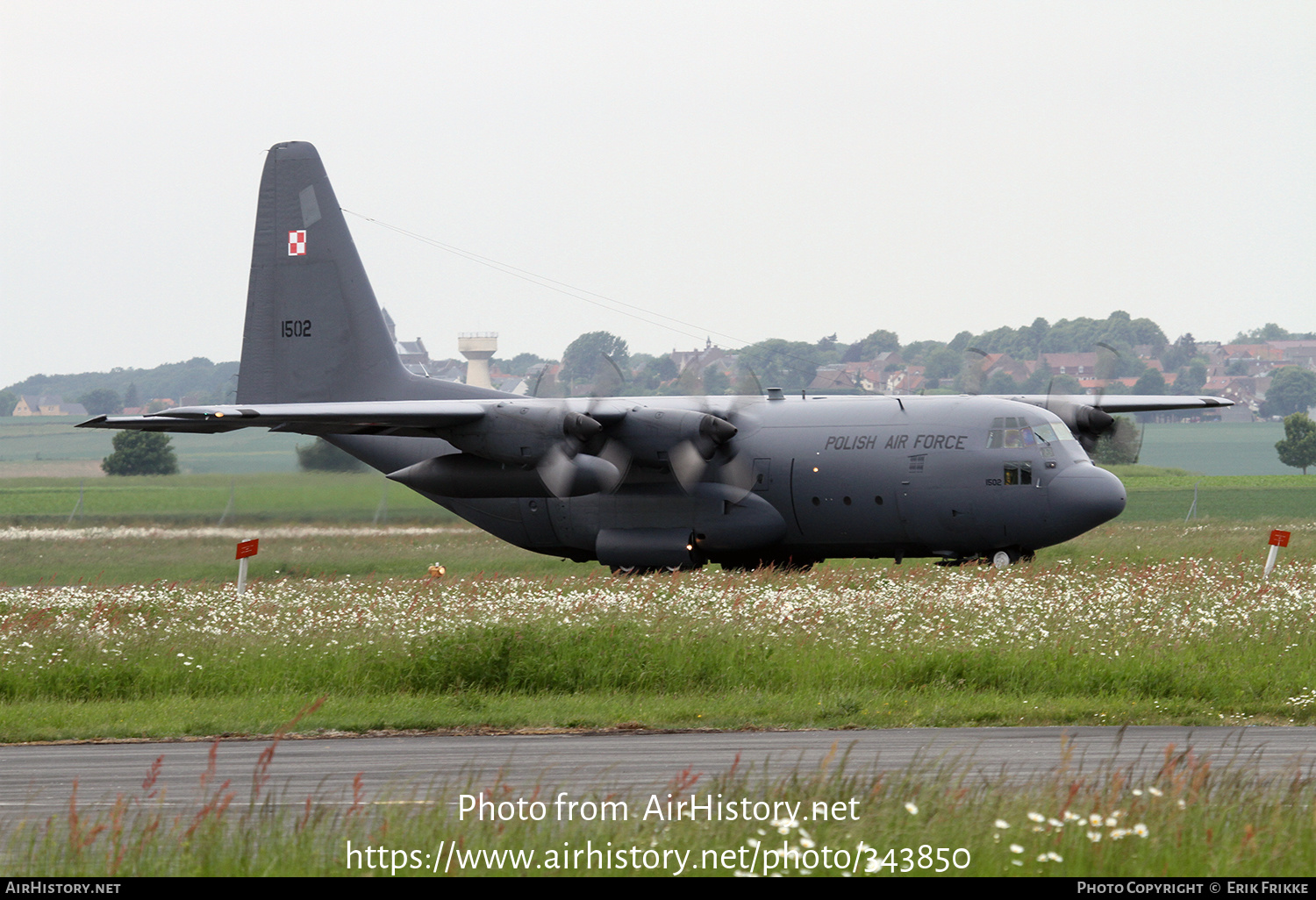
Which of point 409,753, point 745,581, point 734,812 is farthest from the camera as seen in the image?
point 745,581

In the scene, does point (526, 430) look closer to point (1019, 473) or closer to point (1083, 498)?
point (1019, 473)

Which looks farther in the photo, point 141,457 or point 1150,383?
point 1150,383

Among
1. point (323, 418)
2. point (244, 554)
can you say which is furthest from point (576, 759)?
point (323, 418)

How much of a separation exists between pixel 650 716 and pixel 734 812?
21.8 ft

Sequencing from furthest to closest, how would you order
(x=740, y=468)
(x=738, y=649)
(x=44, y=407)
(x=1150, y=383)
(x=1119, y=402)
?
1. (x=44, y=407)
2. (x=1150, y=383)
3. (x=1119, y=402)
4. (x=740, y=468)
5. (x=738, y=649)

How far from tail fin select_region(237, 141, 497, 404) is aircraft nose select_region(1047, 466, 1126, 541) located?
1551 cm

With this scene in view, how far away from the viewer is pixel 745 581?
1018 inches

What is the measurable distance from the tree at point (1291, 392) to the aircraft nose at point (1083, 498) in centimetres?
12628

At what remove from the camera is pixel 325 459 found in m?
33.0

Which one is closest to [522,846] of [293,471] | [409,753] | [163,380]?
[409,753]

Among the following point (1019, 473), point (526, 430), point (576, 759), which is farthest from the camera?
point (526, 430)

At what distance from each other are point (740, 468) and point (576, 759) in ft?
52.7

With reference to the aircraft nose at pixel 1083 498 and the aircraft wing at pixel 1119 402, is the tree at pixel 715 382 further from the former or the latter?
the aircraft nose at pixel 1083 498

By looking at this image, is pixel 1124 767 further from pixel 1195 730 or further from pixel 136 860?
pixel 136 860
